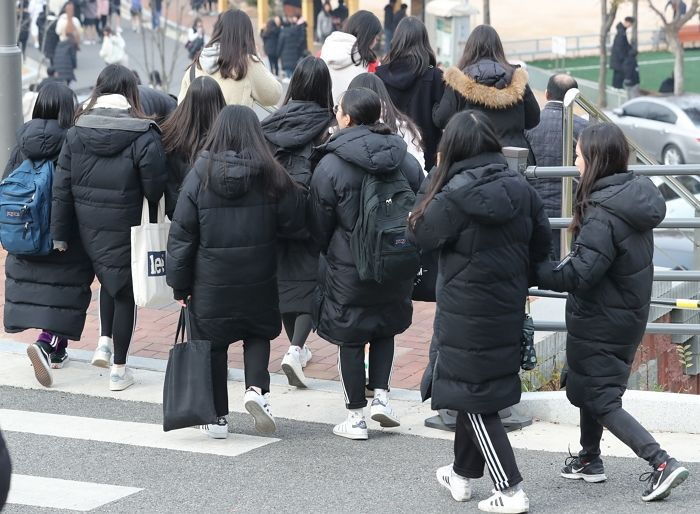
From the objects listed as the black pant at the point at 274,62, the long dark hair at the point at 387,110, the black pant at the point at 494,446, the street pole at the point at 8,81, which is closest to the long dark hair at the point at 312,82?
the long dark hair at the point at 387,110

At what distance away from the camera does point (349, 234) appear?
6223mm

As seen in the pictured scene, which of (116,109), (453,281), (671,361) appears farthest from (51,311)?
(671,361)

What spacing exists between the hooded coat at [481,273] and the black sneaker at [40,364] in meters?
2.93

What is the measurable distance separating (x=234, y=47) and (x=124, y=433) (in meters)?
2.73

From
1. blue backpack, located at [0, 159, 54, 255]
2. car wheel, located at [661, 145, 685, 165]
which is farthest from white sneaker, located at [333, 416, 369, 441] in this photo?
car wheel, located at [661, 145, 685, 165]

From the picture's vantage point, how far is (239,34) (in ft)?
26.4

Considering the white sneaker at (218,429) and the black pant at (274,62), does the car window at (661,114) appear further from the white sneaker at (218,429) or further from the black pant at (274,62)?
the white sneaker at (218,429)

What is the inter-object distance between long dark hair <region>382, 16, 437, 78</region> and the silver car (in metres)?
12.9

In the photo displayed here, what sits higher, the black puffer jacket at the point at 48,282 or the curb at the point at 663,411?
the black puffer jacket at the point at 48,282

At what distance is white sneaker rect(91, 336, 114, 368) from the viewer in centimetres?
743

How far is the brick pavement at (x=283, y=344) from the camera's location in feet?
24.7

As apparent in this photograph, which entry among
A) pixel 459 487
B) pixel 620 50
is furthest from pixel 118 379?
pixel 620 50

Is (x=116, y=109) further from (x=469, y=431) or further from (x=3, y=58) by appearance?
(x=3, y=58)

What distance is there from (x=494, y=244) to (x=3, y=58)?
631 centimetres
